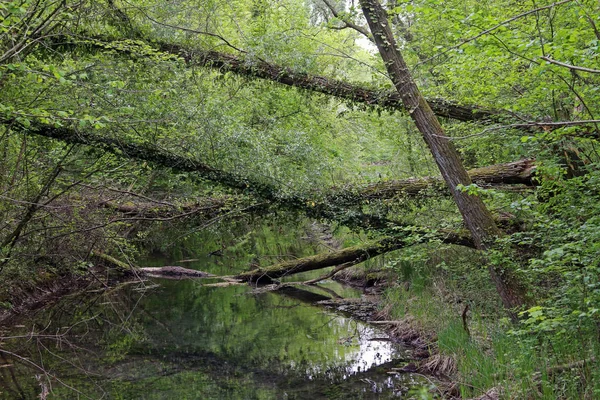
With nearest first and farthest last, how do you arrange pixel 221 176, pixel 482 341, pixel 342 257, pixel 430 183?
pixel 482 341 → pixel 430 183 → pixel 221 176 → pixel 342 257

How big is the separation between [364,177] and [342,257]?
267 cm

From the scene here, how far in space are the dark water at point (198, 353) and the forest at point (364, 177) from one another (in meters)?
0.15

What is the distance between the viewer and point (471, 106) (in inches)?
337

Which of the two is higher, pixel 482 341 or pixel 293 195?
pixel 293 195

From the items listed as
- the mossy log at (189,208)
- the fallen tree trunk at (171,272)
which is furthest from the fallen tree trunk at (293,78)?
the fallen tree trunk at (171,272)

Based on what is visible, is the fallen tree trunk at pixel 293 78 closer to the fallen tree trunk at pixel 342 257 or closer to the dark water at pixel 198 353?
the fallen tree trunk at pixel 342 257

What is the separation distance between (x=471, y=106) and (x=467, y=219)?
2267 millimetres

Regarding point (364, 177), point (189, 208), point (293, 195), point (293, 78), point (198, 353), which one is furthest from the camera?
point (189, 208)

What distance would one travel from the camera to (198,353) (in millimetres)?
8805

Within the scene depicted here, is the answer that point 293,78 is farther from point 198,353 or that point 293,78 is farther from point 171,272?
point 171,272

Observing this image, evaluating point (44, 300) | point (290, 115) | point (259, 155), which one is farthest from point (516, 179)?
point (44, 300)

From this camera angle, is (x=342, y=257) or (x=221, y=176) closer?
(x=221, y=176)

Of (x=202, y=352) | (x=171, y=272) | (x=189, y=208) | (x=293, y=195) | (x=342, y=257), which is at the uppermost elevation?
(x=293, y=195)

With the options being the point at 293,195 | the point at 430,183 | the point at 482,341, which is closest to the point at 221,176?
the point at 293,195
